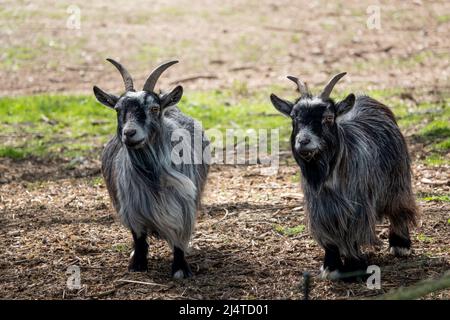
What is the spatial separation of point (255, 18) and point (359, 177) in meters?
14.3

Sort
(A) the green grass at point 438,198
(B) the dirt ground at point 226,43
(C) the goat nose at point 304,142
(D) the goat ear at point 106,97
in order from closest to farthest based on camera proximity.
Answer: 1. (C) the goat nose at point 304,142
2. (D) the goat ear at point 106,97
3. (A) the green grass at point 438,198
4. (B) the dirt ground at point 226,43

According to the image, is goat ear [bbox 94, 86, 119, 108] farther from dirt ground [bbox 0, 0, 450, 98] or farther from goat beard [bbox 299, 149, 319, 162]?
dirt ground [bbox 0, 0, 450, 98]

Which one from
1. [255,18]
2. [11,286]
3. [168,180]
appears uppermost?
[255,18]

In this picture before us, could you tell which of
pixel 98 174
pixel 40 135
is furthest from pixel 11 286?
pixel 40 135

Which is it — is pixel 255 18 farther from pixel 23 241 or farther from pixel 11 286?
pixel 11 286

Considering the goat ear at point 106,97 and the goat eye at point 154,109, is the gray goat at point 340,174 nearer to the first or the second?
the goat eye at point 154,109

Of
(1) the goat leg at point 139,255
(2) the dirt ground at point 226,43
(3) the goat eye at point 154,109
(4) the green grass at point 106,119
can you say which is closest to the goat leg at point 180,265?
(1) the goat leg at point 139,255

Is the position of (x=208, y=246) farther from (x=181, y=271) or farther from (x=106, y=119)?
(x=106, y=119)

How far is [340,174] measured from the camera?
7.04 m

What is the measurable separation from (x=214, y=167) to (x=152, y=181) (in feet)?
13.5

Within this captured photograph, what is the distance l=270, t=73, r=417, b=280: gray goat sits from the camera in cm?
684

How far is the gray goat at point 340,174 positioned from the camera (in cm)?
684
